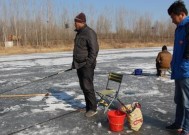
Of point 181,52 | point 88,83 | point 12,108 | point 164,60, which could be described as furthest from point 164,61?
point 181,52

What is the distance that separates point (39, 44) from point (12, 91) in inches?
826

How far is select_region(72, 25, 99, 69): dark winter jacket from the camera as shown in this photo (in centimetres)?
555

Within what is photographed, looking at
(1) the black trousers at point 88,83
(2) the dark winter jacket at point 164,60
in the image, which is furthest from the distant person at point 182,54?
(2) the dark winter jacket at point 164,60

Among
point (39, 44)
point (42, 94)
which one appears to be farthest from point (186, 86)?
point (39, 44)

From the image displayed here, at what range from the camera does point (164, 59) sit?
1023 cm

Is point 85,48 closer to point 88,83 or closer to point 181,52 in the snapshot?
point 88,83

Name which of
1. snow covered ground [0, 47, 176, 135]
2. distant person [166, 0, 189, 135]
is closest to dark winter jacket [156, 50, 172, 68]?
snow covered ground [0, 47, 176, 135]

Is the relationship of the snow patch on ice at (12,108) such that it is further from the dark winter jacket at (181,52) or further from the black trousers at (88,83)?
the dark winter jacket at (181,52)

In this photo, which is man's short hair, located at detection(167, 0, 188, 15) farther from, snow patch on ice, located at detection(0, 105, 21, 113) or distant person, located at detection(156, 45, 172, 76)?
distant person, located at detection(156, 45, 172, 76)

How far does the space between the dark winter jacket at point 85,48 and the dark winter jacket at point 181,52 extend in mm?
1685

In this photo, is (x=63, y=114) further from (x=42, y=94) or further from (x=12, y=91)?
(x=12, y=91)

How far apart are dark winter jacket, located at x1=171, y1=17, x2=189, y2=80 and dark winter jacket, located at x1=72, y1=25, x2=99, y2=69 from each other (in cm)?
168

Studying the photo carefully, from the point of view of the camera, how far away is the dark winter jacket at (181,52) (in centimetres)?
421

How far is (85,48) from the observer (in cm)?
562
